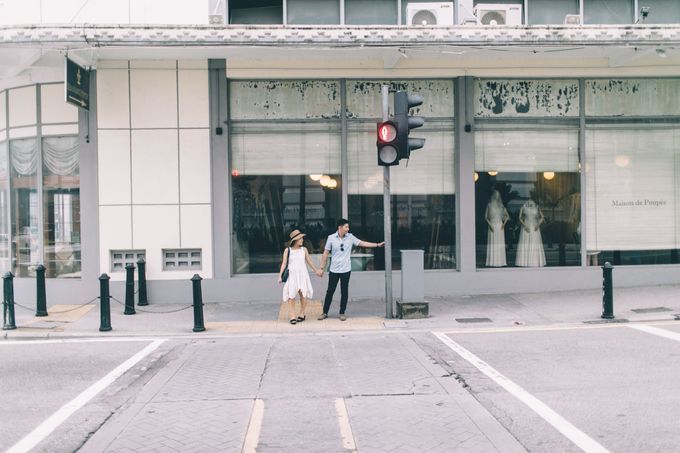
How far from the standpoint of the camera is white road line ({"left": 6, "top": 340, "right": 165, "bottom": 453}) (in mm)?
5715

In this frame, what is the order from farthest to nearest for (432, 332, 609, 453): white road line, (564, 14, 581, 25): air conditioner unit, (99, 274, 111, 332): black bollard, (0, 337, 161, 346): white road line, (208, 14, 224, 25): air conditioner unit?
(208, 14, 224, 25): air conditioner unit, (564, 14, 581, 25): air conditioner unit, (99, 274, 111, 332): black bollard, (0, 337, 161, 346): white road line, (432, 332, 609, 453): white road line

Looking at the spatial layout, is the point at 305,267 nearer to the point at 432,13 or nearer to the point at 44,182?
the point at 432,13

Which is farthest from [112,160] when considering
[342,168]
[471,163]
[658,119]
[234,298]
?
[658,119]

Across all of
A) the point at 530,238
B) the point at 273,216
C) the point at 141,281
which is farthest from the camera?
the point at 530,238

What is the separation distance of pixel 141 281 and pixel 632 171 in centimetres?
1064

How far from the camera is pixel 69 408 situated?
6777mm

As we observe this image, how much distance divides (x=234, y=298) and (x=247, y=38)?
17.0 ft

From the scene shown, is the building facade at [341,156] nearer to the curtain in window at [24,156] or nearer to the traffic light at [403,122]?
the curtain in window at [24,156]

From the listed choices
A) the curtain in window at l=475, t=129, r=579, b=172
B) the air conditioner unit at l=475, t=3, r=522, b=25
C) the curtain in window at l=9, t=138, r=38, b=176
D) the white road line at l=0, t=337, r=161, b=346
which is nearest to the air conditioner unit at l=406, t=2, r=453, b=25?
the air conditioner unit at l=475, t=3, r=522, b=25

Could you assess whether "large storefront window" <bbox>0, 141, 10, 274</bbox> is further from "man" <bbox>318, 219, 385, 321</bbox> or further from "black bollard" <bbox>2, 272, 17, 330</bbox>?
"man" <bbox>318, 219, 385, 321</bbox>

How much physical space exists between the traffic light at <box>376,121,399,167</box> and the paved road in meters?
2.96

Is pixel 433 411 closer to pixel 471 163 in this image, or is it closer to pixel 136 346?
pixel 136 346

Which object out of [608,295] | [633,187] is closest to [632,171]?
[633,187]

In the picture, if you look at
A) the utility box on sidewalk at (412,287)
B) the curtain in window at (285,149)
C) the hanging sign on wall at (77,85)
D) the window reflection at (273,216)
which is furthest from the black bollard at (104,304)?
the utility box on sidewalk at (412,287)
